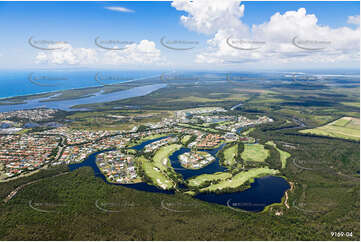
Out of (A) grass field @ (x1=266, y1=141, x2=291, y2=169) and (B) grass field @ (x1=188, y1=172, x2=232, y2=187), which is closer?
(B) grass field @ (x1=188, y1=172, x2=232, y2=187)

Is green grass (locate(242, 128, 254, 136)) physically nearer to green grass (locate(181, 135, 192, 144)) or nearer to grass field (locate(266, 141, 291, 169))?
grass field (locate(266, 141, 291, 169))

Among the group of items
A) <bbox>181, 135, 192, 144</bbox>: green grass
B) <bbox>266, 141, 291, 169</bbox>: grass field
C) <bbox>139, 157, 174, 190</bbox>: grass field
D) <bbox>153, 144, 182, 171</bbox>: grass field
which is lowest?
<bbox>139, 157, 174, 190</bbox>: grass field

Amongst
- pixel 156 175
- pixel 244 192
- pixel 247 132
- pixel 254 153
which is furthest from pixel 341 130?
pixel 156 175

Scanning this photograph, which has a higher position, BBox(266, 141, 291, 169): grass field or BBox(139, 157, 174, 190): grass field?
BBox(266, 141, 291, 169): grass field

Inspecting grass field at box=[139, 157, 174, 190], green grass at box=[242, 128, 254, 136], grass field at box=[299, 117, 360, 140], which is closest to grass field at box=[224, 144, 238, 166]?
green grass at box=[242, 128, 254, 136]

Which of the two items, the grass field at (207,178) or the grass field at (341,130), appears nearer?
the grass field at (207,178)

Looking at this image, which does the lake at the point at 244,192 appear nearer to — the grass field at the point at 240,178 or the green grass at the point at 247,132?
the grass field at the point at 240,178

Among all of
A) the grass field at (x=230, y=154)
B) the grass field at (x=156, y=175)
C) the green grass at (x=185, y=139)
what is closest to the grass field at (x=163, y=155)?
the grass field at (x=156, y=175)
